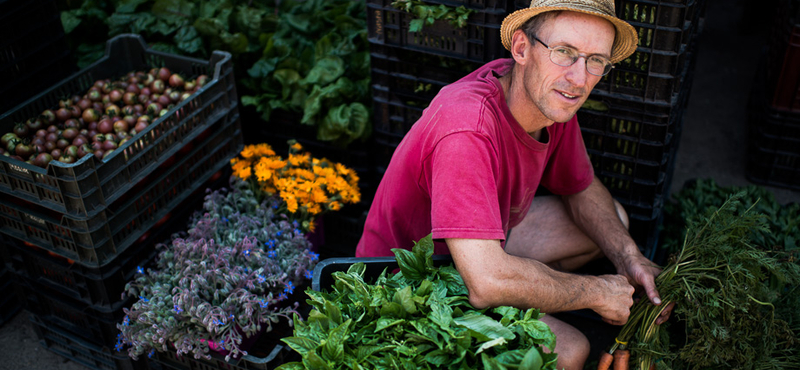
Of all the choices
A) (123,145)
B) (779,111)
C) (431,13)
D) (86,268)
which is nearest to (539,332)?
(431,13)

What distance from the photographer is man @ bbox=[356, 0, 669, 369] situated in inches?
76.6

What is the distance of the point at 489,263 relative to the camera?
1922mm

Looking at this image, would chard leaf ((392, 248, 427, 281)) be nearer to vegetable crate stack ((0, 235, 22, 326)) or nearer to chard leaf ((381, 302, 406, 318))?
chard leaf ((381, 302, 406, 318))

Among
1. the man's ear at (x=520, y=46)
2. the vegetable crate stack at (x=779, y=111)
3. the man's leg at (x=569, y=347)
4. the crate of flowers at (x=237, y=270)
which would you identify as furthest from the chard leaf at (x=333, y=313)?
the vegetable crate stack at (x=779, y=111)

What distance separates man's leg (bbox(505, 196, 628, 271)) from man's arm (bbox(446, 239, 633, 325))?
571 millimetres

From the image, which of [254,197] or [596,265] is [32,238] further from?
[596,265]

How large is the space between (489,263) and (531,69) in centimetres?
67

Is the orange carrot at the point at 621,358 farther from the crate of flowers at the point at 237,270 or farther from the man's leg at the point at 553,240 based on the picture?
the crate of flowers at the point at 237,270

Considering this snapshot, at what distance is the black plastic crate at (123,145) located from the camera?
2.43 meters

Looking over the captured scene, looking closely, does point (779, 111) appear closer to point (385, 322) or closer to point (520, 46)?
point (520, 46)

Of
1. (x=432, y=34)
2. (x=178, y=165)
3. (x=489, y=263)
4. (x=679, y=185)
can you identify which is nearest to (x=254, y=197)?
(x=178, y=165)

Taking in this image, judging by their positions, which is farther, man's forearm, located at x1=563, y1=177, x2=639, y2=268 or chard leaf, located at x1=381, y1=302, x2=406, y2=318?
man's forearm, located at x1=563, y1=177, x2=639, y2=268

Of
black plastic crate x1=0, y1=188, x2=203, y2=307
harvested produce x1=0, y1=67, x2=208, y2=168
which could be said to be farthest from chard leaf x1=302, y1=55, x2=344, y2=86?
black plastic crate x1=0, y1=188, x2=203, y2=307

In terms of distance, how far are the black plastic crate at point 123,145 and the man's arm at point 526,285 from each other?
1.40 metres
